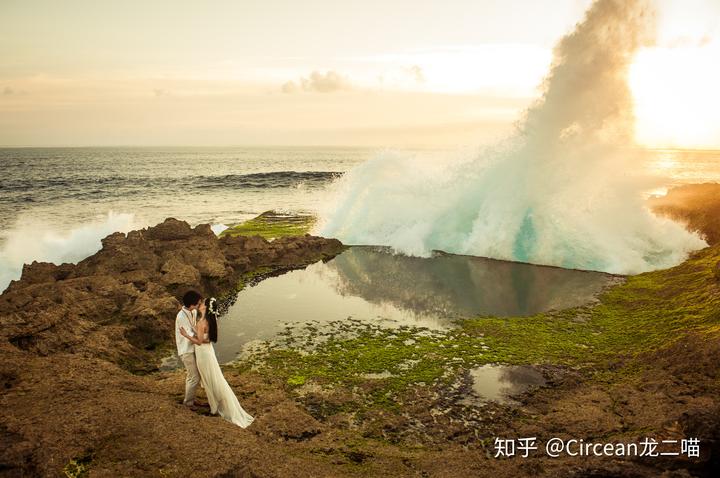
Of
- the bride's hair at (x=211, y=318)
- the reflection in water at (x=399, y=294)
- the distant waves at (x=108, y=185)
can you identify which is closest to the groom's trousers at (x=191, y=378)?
the bride's hair at (x=211, y=318)

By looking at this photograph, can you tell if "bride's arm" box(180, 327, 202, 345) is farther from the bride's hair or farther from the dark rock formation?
the dark rock formation

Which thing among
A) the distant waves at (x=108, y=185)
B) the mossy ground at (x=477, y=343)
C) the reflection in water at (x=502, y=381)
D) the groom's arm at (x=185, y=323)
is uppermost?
the distant waves at (x=108, y=185)

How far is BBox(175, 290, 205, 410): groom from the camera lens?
26.4 feet

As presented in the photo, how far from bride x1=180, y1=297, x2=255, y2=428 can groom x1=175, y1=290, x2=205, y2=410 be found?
4.6 inches

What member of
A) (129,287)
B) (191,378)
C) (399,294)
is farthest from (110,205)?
(191,378)

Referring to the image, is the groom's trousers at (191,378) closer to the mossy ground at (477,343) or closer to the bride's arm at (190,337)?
the bride's arm at (190,337)

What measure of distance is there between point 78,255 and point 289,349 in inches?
583

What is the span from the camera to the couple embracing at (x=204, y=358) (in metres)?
7.85

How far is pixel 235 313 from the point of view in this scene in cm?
1452

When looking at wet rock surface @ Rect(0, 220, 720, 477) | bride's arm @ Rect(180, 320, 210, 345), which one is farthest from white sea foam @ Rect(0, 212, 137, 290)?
bride's arm @ Rect(180, 320, 210, 345)

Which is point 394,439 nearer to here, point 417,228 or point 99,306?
point 99,306

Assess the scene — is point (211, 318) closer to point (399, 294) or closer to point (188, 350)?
point (188, 350)

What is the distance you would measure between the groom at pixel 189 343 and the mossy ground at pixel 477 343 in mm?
2097

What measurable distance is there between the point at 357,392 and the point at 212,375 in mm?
3014
